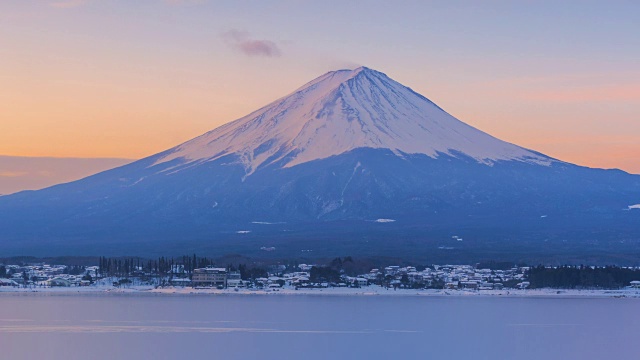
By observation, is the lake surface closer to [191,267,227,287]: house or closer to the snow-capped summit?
[191,267,227,287]: house

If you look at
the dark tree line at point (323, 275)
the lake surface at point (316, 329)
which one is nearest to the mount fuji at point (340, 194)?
the dark tree line at point (323, 275)

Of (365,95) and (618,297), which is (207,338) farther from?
(365,95)

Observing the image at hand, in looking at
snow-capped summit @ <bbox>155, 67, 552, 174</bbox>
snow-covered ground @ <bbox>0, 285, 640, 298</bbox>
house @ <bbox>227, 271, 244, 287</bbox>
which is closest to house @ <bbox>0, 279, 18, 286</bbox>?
snow-covered ground @ <bbox>0, 285, 640, 298</bbox>

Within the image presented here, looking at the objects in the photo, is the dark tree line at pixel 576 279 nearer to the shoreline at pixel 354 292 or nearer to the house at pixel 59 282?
the shoreline at pixel 354 292

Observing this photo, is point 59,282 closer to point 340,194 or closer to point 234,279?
point 234,279

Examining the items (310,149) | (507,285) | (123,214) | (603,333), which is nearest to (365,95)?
(310,149)

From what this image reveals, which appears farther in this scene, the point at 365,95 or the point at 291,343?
the point at 365,95
